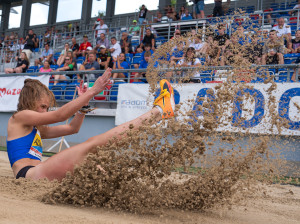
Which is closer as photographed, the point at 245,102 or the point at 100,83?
the point at 100,83

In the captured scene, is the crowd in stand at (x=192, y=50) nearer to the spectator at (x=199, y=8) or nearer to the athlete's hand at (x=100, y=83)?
the spectator at (x=199, y=8)

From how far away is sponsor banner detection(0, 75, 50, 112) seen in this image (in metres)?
11.3

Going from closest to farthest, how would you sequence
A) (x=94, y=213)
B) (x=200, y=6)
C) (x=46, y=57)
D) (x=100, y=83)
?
(x=94, y=213)
(x=100, y=83)
(x=200, y=6)
(x=46, y=57)

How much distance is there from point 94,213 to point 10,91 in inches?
400

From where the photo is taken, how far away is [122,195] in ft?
8.97

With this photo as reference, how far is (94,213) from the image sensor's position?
248 centimetres

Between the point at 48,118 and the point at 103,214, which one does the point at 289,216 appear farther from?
the point at 48,118

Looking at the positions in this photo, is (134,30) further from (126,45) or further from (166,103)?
(166,103)

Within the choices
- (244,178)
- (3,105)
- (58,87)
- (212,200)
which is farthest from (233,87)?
(3,105)

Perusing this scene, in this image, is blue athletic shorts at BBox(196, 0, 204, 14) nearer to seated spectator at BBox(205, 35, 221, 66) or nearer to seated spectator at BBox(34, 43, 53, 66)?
seated spectator at BBox(34, 43, 53, 66)

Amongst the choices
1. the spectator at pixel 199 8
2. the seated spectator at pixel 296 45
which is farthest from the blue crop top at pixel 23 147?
the spectator at pixel 199 8

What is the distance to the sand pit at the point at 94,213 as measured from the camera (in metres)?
2.18

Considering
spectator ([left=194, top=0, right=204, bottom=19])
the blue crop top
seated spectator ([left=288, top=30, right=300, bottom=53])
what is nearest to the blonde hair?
the blue crop top

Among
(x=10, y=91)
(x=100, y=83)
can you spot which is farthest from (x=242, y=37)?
(x=10, y=91)
